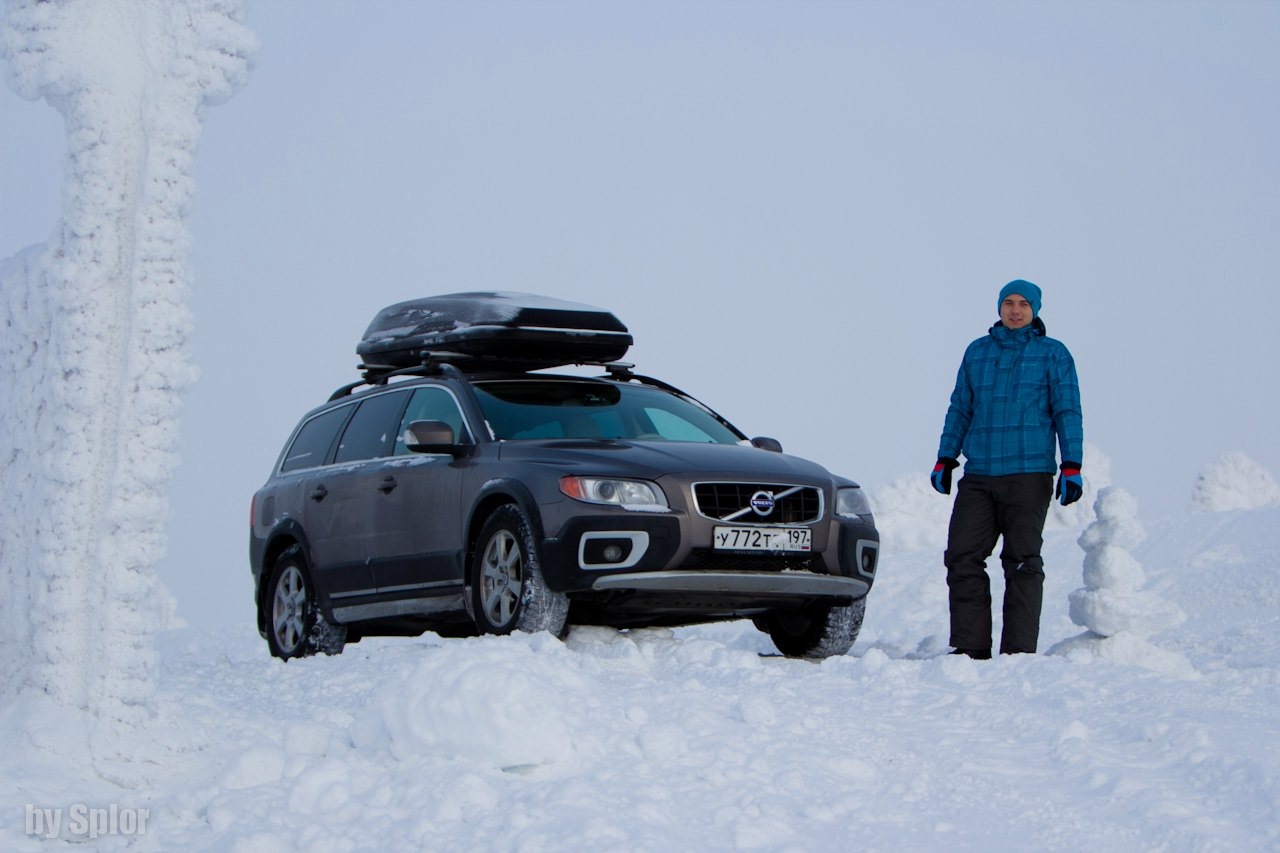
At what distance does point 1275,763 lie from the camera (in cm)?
574

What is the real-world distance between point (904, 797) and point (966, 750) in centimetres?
69

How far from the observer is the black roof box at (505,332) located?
32.3 ft

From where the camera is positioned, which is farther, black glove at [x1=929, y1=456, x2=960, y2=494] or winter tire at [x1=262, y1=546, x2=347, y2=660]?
winter tire at [x1=262, y1=546, x2=347, y2=660]

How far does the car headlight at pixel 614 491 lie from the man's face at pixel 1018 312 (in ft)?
7.65

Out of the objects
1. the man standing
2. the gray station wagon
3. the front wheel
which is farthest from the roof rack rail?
the man standing

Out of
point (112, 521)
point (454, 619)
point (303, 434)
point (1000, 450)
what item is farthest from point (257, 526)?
point (112, 521)

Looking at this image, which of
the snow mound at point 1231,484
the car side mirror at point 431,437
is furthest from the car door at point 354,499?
the snow mound at point 1231,484

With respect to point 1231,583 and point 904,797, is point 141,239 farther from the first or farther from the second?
point 1231,583

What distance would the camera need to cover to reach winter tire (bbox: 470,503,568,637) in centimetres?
852

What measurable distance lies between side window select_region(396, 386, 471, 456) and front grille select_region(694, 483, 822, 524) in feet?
5.05

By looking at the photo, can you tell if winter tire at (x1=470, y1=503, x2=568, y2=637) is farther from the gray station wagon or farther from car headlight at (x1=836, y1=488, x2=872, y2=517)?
car headlight at (x1=836, y1=488, x2=872, y2=517)

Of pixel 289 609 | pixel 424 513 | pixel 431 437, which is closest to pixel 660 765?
pixel 431 437

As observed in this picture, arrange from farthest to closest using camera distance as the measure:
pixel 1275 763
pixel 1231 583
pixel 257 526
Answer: pixel 1231 583
pixel 257 526
pixel 1275 763

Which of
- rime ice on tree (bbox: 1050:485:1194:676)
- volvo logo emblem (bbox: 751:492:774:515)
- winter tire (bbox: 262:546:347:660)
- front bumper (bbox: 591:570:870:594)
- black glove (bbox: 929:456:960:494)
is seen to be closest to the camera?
front bumper (bbox: 591:570:870:594)
